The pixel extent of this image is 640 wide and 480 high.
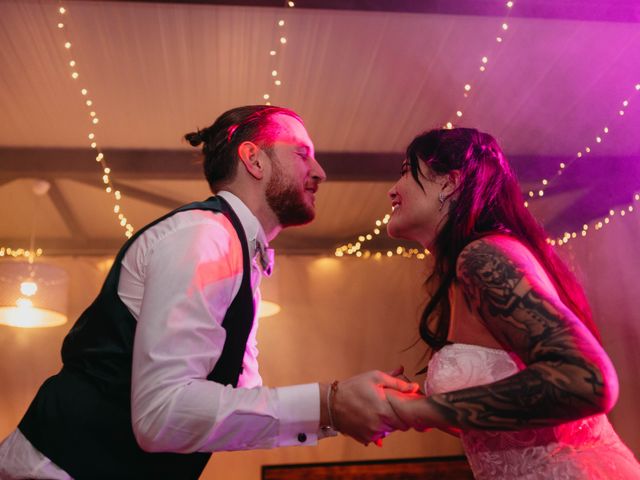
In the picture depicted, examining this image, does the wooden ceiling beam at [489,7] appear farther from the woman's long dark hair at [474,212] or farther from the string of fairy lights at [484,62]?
the woman's long dark hair at [474,212]

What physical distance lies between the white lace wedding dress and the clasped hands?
0.23 meters

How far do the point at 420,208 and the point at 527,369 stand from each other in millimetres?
885

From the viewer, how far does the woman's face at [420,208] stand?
2127 mm

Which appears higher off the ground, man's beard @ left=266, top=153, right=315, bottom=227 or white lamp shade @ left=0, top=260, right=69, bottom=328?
man's beard @ left=266, top=153, right=315, bottom=227

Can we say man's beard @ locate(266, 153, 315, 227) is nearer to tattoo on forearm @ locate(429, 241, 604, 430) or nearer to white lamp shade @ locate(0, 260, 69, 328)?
tattoo on forearm @ locate(429, 241, 604, 430)

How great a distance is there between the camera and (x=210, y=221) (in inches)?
63.9

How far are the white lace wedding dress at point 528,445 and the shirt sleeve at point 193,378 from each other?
49 cm

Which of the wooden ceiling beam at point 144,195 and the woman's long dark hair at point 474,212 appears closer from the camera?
the woman's long dark hair at point 474,212

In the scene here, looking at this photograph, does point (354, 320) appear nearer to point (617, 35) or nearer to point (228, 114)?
point (617, 35)

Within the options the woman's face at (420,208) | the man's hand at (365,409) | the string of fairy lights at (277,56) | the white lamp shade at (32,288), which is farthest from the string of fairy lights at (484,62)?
the white lamp shade at (32,288)

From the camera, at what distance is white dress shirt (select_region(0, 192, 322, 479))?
1.38 meters

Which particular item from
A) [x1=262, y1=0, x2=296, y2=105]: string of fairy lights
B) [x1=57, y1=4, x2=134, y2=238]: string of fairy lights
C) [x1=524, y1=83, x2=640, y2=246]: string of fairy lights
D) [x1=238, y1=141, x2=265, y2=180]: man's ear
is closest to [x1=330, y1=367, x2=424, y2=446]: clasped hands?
[x1=238, y1=141, x2=265, y2=180]: man's ear

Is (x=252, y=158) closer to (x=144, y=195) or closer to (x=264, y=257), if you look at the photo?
(x=264, y=257)

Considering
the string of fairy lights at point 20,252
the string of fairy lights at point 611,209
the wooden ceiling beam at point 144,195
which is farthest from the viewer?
the string of fairy lights at point 20,252
